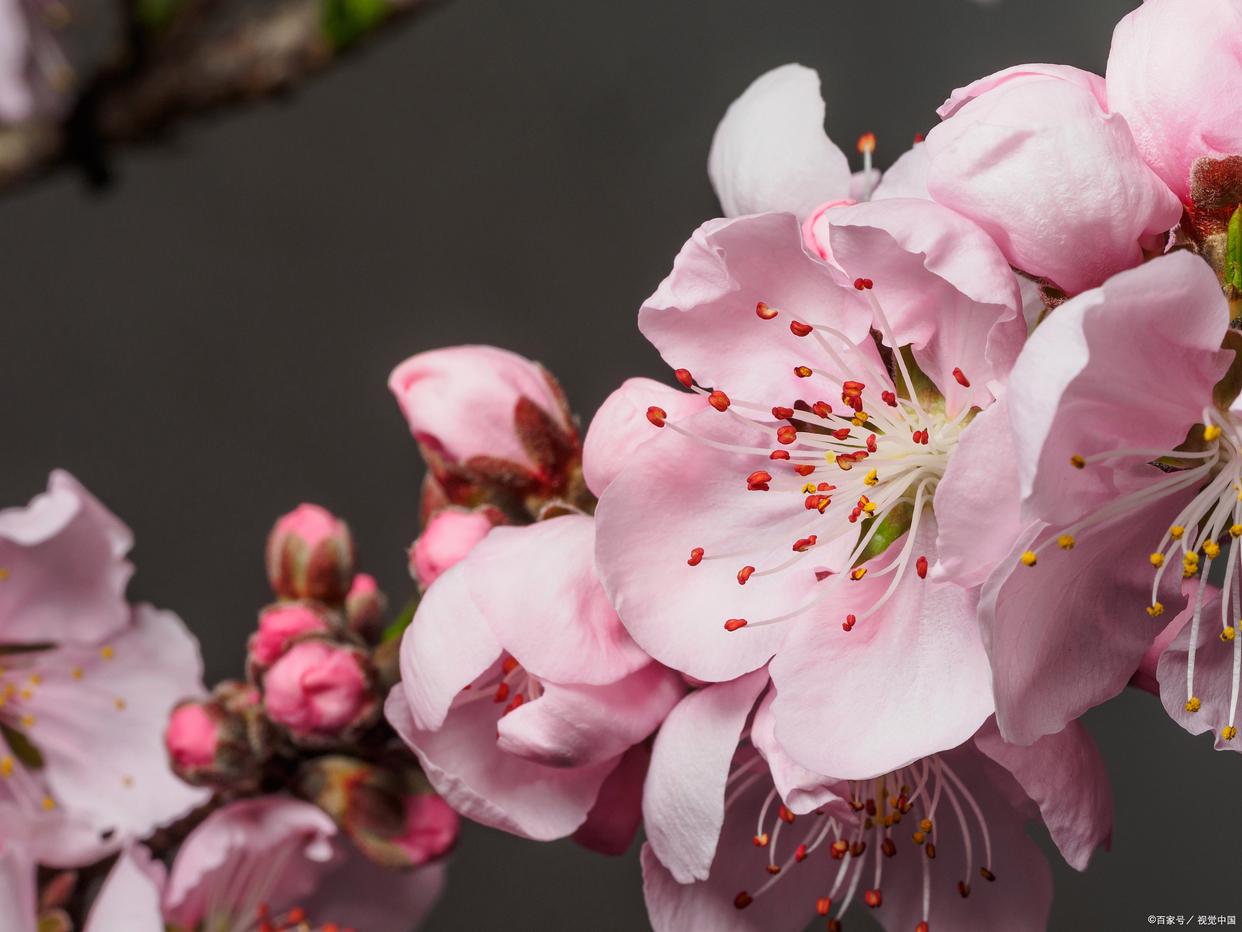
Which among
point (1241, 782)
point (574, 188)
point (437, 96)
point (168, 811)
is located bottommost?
point (1241, 782)

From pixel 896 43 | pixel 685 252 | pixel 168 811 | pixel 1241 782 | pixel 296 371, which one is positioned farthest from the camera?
pixel 296 371

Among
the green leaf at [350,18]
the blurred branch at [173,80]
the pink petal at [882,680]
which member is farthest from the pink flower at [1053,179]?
the blurred branch at [173,80]

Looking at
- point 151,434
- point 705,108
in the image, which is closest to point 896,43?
point 705,108

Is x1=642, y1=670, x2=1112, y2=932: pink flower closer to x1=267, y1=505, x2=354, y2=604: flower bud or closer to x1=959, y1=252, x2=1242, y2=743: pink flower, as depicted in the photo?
x1=959, y1=252, x2=1242, y2=743: pink flower

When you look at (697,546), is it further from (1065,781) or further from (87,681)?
(87,681)

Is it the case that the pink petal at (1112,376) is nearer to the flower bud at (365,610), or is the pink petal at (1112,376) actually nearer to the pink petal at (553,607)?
the pink petal at (553,607)

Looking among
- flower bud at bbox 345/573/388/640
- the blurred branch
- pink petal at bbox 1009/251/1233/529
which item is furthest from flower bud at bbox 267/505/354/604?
the blurred branch

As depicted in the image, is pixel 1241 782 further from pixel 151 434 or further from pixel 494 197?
pixel 151 434
